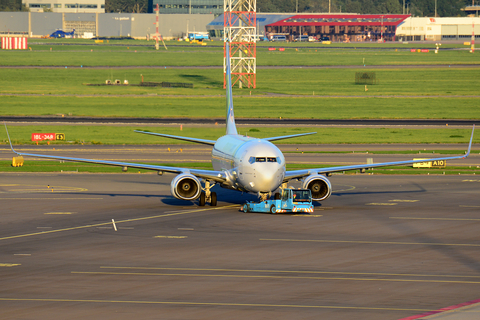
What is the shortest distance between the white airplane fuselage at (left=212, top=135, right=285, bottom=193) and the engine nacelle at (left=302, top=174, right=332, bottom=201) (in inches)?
114

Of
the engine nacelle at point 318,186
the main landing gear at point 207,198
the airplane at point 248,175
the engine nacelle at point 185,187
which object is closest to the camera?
the airplane at point 248,175

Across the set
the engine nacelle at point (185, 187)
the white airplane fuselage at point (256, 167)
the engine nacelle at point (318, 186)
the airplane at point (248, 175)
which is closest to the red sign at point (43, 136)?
the airplane at point (248, 175)

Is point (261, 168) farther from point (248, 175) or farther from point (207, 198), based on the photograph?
point (207, 198)

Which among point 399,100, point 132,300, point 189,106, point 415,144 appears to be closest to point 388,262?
point 132,300

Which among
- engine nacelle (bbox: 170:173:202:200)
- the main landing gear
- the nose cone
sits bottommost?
the main landing gear

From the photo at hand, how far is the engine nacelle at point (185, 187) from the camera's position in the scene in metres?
47.0

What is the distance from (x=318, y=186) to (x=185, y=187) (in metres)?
9.48

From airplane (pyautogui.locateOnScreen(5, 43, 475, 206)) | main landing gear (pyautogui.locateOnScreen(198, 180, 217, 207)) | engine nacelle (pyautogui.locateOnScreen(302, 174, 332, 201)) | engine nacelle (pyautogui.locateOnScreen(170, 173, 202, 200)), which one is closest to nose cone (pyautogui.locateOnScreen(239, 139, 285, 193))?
airplane (pyautogui.locateOnScreen(5, 43, 475, 206))

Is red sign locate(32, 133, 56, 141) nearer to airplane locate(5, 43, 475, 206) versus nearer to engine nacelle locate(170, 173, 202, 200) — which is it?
airplane locate(5, 43, 475, 206)

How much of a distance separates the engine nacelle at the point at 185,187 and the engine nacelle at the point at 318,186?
25.3 ft

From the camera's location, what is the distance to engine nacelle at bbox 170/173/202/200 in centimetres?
4697

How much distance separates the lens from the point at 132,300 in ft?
87.0

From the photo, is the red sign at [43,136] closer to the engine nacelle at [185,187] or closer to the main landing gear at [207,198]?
the main landing gear at [207,198]

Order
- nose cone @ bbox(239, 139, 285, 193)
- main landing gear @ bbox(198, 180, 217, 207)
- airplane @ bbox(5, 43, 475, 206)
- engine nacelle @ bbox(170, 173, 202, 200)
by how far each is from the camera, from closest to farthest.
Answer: nose cone @ bbox(239, 139, 285, 193)
airplane @ bbox(5, 43, 475, 206)
engine nacelle @ bbox(170, 173, 202, 200)
main landing gear @ bbox(198, 180, 217, 207)
